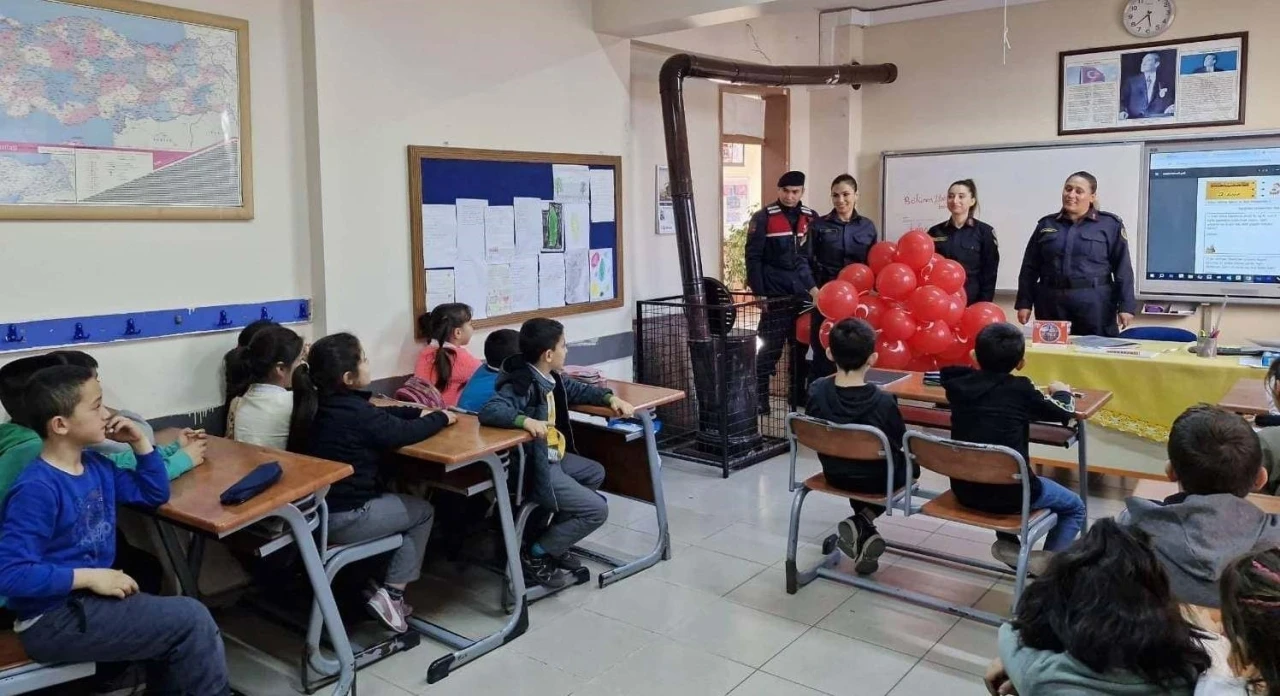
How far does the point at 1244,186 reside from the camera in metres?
5.34

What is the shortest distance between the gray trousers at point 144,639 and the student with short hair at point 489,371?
1360 millimetres

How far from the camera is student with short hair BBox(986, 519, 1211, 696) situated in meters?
1.39

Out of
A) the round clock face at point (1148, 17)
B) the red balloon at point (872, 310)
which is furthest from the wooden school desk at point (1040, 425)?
the round clock face at point (1148, 17)

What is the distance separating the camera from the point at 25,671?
2033 millimetres

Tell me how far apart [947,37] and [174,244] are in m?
5.16

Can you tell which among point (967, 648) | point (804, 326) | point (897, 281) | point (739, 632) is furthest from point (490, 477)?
point (804, 326)

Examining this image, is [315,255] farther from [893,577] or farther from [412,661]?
[893,577]

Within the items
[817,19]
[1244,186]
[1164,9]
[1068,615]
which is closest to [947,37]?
[817,19]

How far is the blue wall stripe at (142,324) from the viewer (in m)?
2.92

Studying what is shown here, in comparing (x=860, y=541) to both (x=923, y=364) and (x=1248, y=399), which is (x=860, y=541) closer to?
(x=1248, y=399)

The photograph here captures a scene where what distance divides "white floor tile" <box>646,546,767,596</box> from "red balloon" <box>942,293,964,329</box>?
1722 mm

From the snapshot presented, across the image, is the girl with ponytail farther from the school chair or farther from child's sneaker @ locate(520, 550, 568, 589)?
the school chair

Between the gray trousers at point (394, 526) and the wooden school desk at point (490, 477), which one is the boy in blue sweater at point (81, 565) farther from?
the wooden school desk at point (490, 477)

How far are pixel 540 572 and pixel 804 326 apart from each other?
2.77 m
